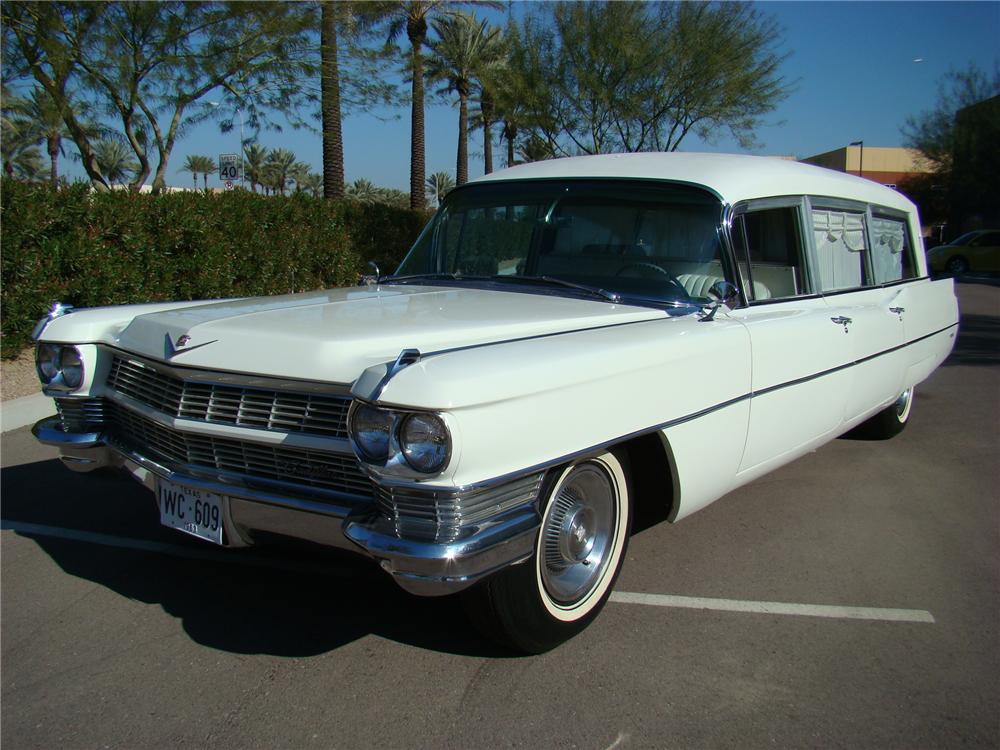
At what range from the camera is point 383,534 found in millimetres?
2465

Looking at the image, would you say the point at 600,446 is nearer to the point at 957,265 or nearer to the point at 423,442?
the point at 423,442

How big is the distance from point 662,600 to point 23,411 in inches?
216

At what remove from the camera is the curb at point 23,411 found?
6438 mm

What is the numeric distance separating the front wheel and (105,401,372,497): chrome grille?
594 mm

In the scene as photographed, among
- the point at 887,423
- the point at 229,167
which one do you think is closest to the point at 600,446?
the point at 887,423

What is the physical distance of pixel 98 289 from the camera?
8.06 metres

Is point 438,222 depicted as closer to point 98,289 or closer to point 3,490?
point 3,490

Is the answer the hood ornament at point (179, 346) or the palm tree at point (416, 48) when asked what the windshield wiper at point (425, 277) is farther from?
the palm tree at point (416, 48)

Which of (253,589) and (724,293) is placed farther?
(724,293)

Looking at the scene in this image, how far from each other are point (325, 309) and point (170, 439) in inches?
31.6

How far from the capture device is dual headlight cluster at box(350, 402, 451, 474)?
2.38 metres

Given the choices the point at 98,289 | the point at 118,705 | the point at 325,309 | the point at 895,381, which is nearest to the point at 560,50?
the point at 98,289

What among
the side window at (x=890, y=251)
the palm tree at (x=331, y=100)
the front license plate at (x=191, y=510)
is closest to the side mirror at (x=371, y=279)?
the front license plate at (x=191, y=510)

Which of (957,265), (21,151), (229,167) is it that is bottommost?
(957,265)
